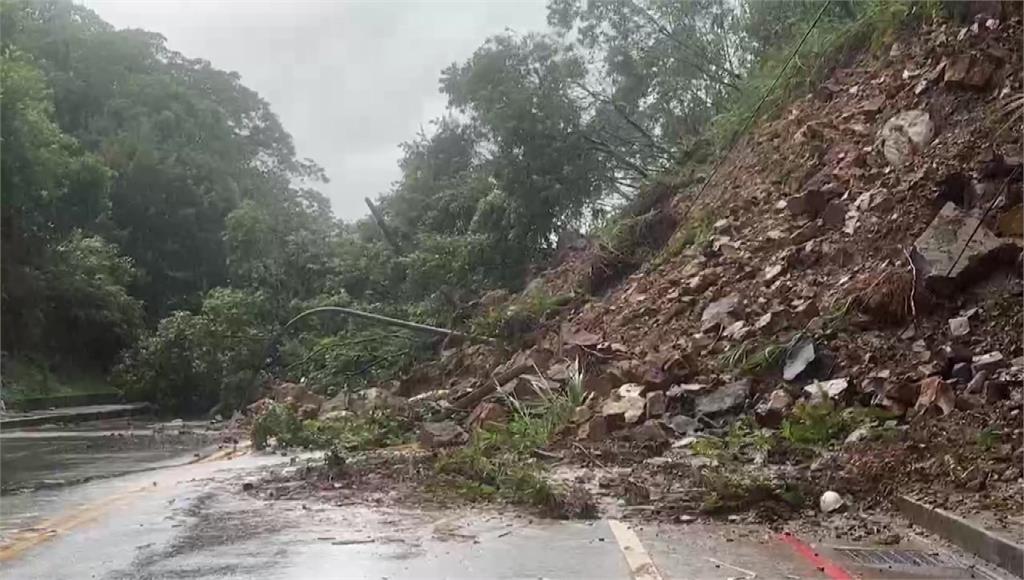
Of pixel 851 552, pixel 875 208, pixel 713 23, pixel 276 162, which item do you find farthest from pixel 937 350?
pixel 276 162

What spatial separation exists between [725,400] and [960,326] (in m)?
2.65

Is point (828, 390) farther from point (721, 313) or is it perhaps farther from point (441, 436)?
point (441, 436)

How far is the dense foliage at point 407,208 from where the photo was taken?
24500 mm

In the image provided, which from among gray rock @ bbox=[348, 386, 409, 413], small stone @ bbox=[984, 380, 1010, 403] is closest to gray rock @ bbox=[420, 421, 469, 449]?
gray rock @ bbox=[348, 386, 409, 413]

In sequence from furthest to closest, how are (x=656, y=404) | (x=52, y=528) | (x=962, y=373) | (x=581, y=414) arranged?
(x=581, y=414) < (x=656, y=404) < (x=962, y=373) < (x=52, y=528)

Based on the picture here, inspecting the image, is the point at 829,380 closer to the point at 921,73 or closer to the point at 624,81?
the point at 921,73

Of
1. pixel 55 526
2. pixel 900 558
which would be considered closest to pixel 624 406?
pixel 900 558

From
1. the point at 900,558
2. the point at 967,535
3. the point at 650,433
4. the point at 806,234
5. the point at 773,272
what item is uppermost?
the point at 806,234

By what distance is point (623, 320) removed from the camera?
56.3 feet

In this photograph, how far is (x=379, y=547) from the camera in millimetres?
7160

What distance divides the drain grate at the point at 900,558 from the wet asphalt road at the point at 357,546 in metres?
0.13

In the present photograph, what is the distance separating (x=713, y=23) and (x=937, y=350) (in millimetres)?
15309

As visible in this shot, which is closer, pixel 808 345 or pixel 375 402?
pixel 808 345

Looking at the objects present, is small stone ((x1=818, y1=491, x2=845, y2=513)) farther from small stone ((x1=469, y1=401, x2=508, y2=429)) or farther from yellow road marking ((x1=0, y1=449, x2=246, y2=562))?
small stone ((x1=469, y1=401, x2=508, y2=429))
